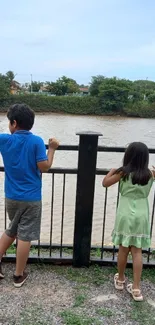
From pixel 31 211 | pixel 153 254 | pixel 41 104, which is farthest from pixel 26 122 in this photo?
pixel 41 104

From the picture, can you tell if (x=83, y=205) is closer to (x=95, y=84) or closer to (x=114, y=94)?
(x=114, y=94)

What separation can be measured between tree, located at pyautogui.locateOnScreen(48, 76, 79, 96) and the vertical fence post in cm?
5285

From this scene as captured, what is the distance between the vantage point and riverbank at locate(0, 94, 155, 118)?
1740 inches

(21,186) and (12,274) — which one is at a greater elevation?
(21,186)

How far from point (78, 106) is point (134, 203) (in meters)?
43.6

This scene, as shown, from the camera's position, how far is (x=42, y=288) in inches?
92.3

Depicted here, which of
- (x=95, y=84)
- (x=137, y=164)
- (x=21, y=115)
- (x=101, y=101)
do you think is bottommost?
(x=137, y=164)

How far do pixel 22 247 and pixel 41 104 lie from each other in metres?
43.7

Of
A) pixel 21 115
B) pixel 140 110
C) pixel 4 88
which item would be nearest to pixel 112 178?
pixel 21 115

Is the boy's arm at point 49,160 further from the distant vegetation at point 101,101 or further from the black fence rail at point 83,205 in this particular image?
the distant vegetation at point 101,101

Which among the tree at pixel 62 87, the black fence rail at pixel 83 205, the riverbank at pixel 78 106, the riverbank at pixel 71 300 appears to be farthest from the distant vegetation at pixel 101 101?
the riverbank at pixel 71 300

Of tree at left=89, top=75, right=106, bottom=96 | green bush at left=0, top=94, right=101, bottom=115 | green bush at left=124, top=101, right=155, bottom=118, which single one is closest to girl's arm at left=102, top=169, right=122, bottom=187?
green bush at left=124, top=101, right=155, bottom=118

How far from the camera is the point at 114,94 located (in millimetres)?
43188

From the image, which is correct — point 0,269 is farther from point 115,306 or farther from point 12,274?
point 115,306
